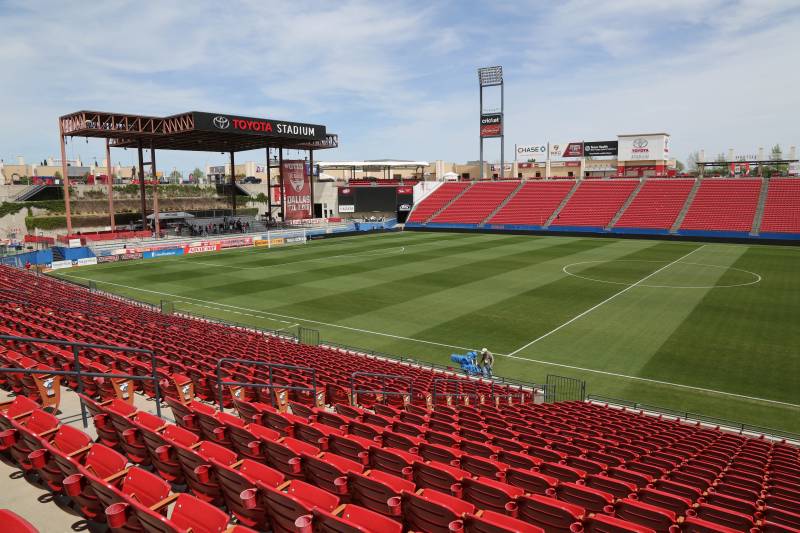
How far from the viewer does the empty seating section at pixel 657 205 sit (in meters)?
68.4

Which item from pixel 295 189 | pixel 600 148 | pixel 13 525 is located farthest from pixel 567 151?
pixel 13 525

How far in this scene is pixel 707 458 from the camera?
32.9ft

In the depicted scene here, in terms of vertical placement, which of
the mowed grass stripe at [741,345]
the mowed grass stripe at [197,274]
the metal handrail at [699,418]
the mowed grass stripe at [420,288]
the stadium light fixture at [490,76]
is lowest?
the metal handrail at [699,418]

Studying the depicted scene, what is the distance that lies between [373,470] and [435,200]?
8719 centimetres

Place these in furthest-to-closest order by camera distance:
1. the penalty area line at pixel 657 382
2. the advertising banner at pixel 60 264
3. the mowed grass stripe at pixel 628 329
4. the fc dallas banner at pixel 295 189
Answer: the fc dallas banner at pixel 295 189 → the advertising banner at pixel 60 264 → the mowed grass stripe at pixel 628 329 → the penalty area line at pixel 657 382

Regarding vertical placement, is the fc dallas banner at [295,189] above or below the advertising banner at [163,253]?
above

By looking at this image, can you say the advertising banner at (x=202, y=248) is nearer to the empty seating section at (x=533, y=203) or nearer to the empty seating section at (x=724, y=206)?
the empty seating section at (x=533, y=203)

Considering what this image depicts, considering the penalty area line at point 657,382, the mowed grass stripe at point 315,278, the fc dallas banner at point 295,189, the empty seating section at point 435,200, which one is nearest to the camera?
the penalty area line at point 657,382

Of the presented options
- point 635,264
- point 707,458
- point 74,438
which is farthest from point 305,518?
point 635,264

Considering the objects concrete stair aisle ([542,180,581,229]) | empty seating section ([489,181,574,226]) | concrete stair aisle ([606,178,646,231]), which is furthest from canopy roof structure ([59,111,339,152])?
concrete stair aisle ([606,178,646,231])

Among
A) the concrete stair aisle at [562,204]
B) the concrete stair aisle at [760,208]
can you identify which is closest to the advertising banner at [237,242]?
the concrete stair aisle at [562,204]

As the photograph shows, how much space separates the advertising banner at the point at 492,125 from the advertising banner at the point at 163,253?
57784 millimetres

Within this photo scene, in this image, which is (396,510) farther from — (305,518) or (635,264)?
(635,264)

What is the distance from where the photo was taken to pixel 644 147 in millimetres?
93625
